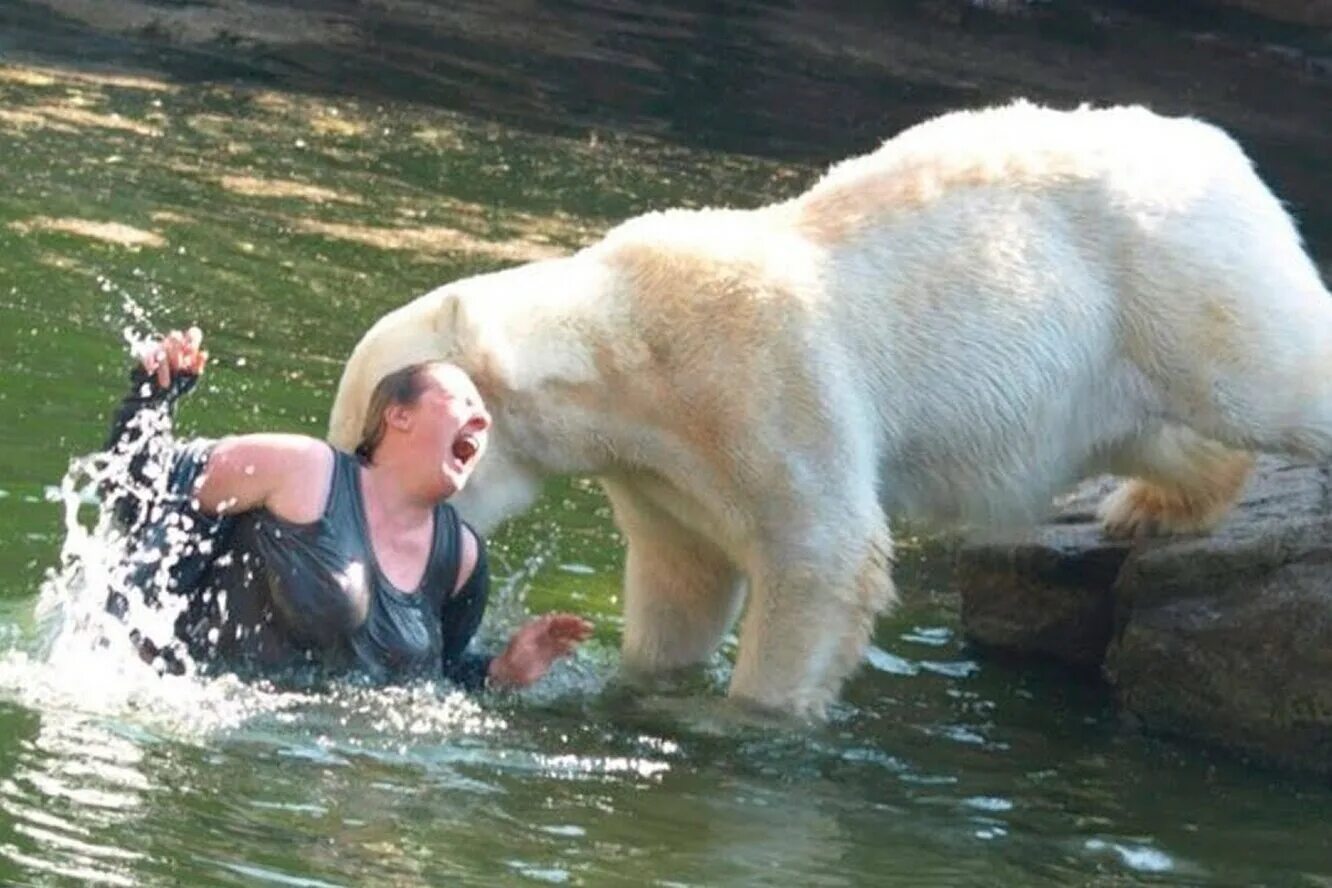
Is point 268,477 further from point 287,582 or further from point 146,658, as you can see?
point 146,658

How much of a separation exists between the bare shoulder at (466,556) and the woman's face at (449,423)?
10.1 inches

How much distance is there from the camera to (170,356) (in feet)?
21.6

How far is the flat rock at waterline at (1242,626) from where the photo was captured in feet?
23.8

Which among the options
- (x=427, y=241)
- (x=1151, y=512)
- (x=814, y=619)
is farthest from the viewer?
(x=427, y=241)

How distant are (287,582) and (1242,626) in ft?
8.61

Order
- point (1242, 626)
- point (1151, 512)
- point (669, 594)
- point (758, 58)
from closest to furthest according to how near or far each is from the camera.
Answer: point (1242, 626), point (669, 594), point (1151, 512), point (758, 58)

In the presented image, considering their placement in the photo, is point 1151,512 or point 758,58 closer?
point 1151,512

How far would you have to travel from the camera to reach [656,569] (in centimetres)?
757

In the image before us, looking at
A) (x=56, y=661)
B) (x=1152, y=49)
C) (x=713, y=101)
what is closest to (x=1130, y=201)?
(x=56, y=661)

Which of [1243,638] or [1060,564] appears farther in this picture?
[1060,564]

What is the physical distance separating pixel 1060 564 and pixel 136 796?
11.6 feet

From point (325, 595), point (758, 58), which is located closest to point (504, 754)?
point (325, 595)

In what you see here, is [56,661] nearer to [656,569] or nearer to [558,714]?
[558,714]

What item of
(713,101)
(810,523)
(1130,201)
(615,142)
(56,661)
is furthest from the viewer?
(713,101)
